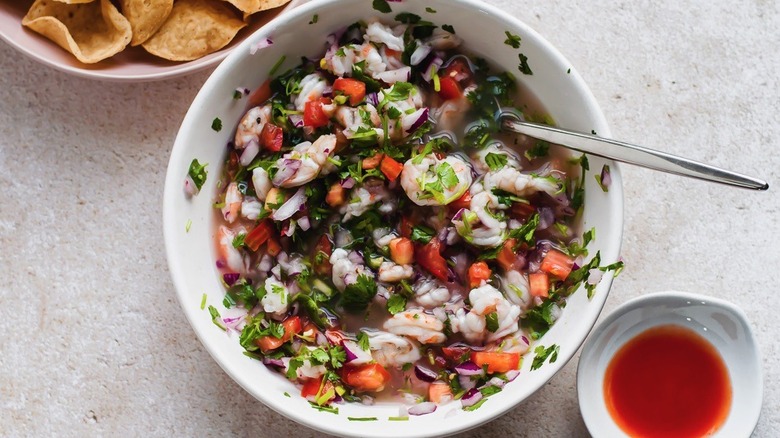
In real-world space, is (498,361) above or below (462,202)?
below

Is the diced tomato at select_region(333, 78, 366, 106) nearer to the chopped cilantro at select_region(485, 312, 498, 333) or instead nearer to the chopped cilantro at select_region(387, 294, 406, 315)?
the chopped cilantro at select_region(387, 294, 406, 315)

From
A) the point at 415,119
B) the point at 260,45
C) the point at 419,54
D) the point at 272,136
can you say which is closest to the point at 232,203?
the point at 272,136

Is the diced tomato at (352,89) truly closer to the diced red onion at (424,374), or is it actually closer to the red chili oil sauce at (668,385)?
the diced red onion at (424,374)

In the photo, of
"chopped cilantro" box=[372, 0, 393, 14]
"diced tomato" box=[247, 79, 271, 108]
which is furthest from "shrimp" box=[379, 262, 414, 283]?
"chopped cilantro" box=[372, 0, 393, 14]

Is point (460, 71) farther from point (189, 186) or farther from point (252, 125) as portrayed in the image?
point (189, 186)

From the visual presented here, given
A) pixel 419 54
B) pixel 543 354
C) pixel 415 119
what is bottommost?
pixel 543 354
